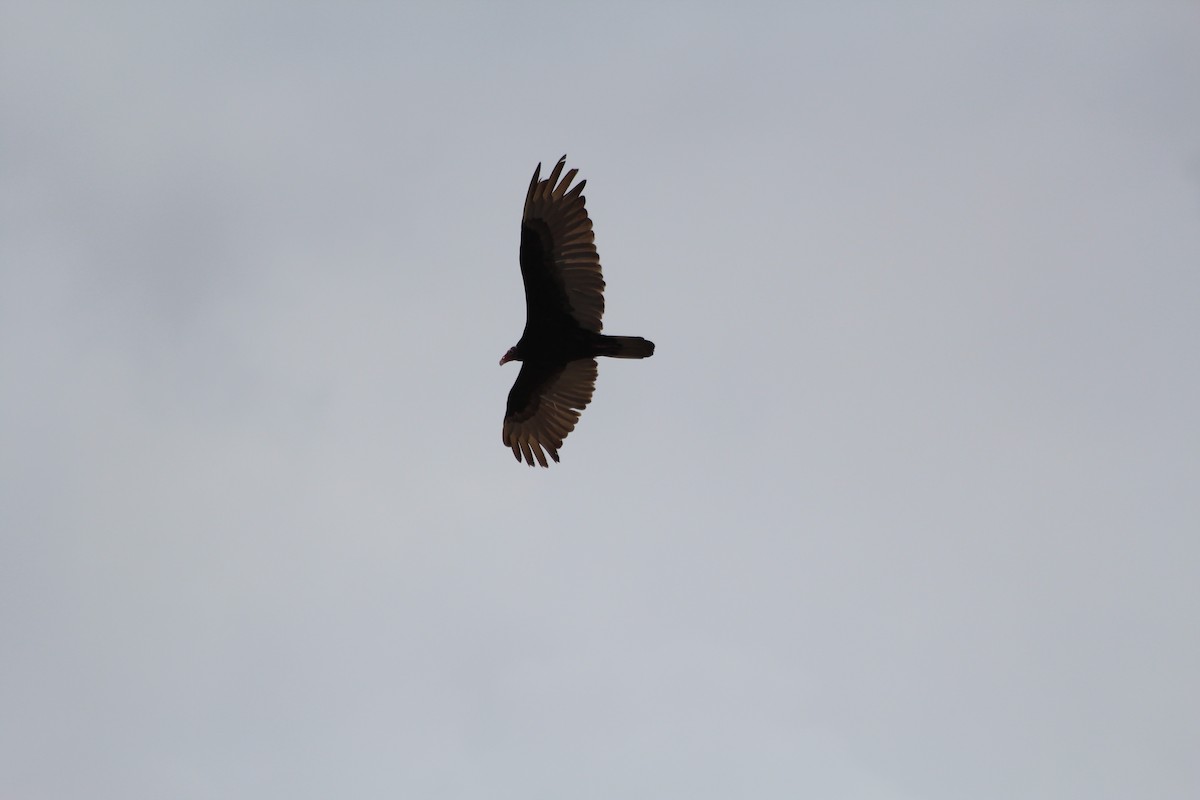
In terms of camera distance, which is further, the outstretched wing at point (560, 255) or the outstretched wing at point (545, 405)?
the outstretched wing at point (545, 405)

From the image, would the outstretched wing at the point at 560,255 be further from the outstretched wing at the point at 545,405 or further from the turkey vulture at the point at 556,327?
the outstretched wing at the point at 545,405

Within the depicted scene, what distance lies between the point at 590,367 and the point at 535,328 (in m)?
1.48

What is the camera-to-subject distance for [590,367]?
74.6ft

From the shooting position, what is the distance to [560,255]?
69.3 feet

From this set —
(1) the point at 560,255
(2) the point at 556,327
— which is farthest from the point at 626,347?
(1) the point at 560,255

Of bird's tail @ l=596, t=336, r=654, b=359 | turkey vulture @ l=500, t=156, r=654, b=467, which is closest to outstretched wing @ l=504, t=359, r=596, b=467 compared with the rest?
turkey vulture @ l=500, t=156, r=654, b=467

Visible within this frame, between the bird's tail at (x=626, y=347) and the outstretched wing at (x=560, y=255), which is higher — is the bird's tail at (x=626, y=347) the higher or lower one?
the lower one

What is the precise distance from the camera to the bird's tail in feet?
69.2

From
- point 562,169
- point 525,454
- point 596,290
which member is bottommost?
point 525,454

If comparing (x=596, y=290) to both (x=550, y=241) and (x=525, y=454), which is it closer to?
(x=550, y=241)

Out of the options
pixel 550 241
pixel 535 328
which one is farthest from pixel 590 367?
pixel 550 241

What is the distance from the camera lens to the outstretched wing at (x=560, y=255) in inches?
822

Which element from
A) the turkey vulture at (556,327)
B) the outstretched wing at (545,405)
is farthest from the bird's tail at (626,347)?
the outstretched wing at (545,405)

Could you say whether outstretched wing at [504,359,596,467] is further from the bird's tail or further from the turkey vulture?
the bird's tail
